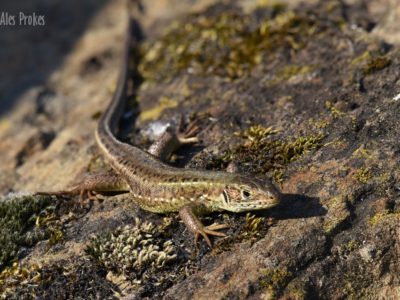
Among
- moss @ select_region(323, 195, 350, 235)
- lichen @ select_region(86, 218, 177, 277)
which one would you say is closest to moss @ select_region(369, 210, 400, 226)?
moss @ select_region(323, 195, 350, 235)

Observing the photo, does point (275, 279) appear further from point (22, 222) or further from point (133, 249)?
point (22, 222)

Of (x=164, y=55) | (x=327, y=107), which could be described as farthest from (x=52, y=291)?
(x=164, y=55)

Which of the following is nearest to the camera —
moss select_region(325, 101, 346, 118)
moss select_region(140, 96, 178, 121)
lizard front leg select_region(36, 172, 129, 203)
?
moss select_region(325, 101, 346, 118)

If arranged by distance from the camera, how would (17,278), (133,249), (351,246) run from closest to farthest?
1. (351,246)
2. (133,249)
3. (17,278)

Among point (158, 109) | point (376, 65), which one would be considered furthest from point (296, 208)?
point (158, 109)

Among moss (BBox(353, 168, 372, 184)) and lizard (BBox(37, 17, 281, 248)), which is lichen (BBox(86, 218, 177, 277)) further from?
moss (BBox(353, 168, 372, 184))

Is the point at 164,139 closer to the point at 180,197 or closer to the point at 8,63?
the point at 180,197
